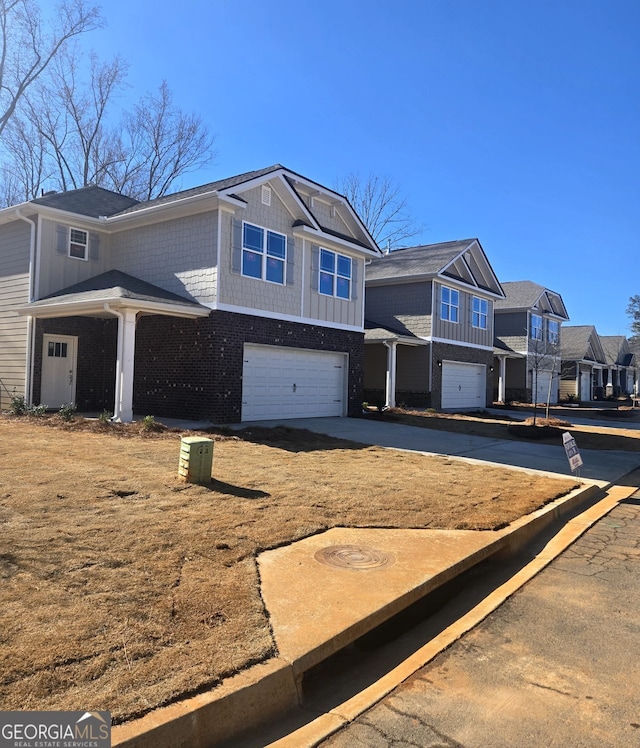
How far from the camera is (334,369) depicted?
1892 centimetres

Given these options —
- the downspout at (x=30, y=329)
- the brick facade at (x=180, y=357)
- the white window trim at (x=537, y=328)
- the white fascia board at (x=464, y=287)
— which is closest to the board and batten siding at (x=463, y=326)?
the white fascia board at (x=464, y=287)

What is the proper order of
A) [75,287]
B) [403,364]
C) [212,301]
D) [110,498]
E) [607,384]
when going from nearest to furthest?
[110,498], [212,301], [75,287], [403,364], [607,384]

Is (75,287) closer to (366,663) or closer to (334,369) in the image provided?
(334,369)

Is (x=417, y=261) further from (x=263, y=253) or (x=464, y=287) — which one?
(x=263, y=253)

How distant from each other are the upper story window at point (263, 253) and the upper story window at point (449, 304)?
11.3 metres

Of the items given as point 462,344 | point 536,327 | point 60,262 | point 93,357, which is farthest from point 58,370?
point 536,327

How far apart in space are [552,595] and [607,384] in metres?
52.1

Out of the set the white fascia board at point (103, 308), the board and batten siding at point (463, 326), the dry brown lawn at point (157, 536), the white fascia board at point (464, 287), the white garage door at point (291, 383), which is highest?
the white fascia board at point (464, 287)

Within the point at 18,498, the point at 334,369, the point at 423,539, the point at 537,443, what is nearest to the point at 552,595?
the point at 423,539

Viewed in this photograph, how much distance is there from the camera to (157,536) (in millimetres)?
5160

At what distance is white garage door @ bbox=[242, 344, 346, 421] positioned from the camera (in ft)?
51.8

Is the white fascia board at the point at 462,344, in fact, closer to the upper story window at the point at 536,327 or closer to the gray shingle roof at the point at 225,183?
the upper story window at the point at 536,327

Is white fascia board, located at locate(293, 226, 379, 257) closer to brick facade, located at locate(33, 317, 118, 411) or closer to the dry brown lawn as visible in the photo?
brick facade, located at locate(33, 317, 118, 411)

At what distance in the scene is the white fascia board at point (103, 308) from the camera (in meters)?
12.9
